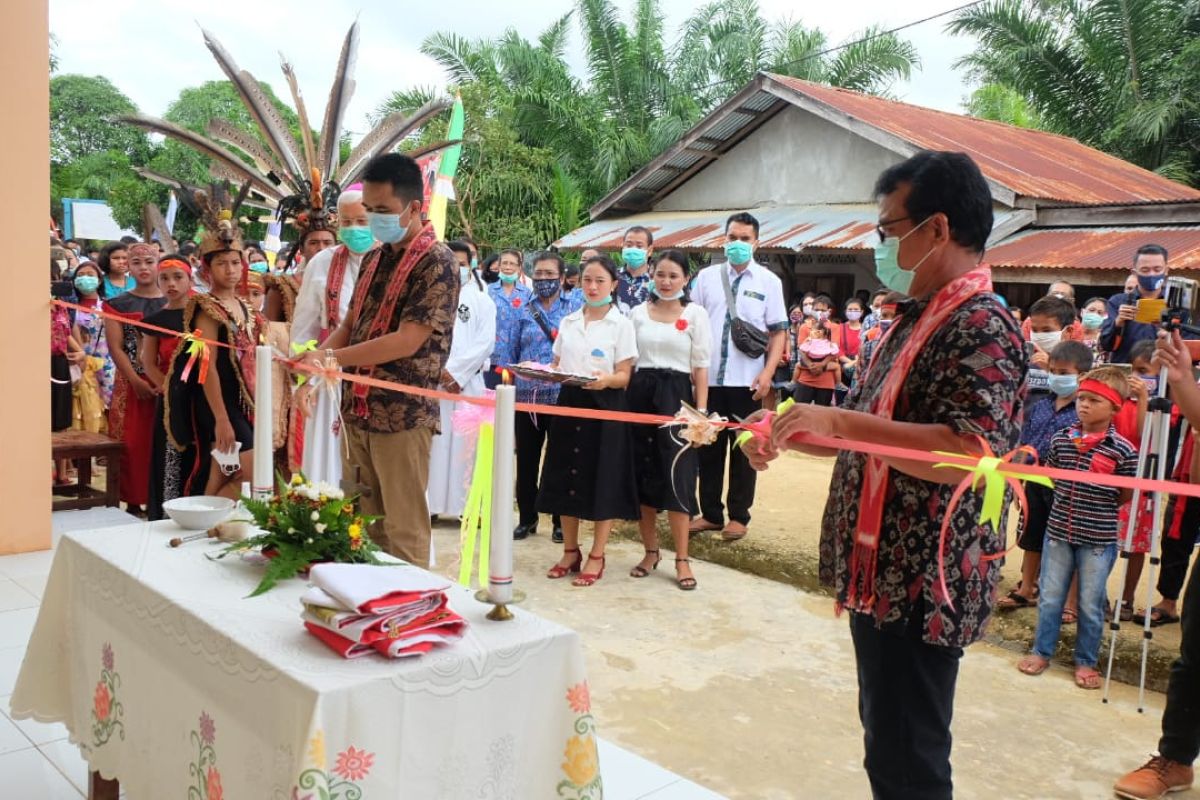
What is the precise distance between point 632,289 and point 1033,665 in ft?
12.4

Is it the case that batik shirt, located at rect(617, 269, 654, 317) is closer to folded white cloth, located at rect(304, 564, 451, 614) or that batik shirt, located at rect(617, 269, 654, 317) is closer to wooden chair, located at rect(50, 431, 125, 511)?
wooden chair, located at rect(50, 431, 125, 511)

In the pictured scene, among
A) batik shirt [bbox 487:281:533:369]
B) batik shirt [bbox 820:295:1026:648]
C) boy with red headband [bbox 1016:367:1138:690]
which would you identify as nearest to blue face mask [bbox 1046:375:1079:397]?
boy with red headband [bbox 1016:367:1138:690]

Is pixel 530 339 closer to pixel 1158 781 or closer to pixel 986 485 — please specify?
pixel 1158 781

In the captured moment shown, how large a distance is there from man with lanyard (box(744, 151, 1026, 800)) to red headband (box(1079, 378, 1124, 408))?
95.3 inches

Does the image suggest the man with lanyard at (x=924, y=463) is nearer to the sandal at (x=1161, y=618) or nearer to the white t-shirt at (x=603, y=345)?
the white t-shirt at (x=603, y=345)

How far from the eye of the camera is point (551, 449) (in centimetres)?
538

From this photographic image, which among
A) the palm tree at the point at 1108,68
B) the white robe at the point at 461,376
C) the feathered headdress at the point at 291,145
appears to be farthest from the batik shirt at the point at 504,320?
the palm tree at the point at 1108,68

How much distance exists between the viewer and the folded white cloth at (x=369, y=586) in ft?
5.75

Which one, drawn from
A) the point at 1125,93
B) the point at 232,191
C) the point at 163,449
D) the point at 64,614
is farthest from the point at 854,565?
the point at 1125,93

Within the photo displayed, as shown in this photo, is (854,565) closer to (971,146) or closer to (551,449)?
(551,449)

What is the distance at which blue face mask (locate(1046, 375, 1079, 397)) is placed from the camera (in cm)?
447

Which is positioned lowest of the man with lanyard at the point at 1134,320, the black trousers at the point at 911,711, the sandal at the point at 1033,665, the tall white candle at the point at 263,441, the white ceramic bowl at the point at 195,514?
the sandal at the point at 1033,665

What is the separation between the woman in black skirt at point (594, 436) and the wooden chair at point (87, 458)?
267cm

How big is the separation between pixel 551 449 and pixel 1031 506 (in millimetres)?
2511
